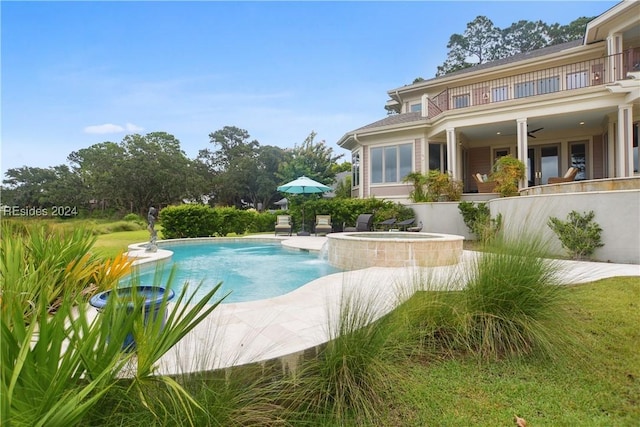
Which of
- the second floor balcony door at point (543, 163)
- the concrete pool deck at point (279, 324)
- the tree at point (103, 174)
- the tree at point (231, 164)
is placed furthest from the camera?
the tree at point (231, 164)

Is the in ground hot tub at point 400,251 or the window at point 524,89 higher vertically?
the window at point 524,89

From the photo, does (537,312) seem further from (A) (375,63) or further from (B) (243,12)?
(A) (375,63)

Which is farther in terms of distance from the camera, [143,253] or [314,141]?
[314,141]

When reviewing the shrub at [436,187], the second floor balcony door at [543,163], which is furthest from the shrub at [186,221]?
the second floor balcony door at [543,163]

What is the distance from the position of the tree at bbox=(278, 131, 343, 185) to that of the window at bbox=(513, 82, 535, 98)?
15267 millimetres

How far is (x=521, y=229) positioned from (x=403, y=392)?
95.7 inches

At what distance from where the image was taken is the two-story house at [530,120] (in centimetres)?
1221

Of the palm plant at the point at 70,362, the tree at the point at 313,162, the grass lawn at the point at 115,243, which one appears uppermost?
the tree at the point at 313,162

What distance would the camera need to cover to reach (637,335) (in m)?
3.58

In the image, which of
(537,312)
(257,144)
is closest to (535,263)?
(537,312)

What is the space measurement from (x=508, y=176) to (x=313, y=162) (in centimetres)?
1800

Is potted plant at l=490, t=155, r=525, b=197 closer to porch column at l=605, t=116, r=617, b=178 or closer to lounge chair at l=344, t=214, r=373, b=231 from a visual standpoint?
porch column at l=605, t=116, r=617, b=178

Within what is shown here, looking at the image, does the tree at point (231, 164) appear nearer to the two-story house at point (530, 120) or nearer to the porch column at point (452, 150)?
the two-story house at point (530, 120)

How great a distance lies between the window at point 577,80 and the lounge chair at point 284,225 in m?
14.7
